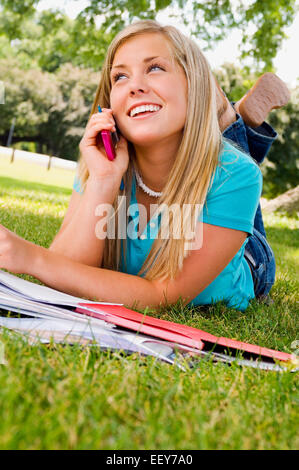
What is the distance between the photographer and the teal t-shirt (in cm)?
228

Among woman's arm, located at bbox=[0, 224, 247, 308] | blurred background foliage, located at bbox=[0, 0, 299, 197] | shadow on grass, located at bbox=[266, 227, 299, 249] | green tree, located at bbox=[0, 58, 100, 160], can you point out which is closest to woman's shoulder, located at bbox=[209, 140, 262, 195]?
woman's arm, located at bbox=[0, 224, 247, 308]

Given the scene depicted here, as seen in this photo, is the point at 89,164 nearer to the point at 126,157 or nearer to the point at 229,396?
the point at 126,157

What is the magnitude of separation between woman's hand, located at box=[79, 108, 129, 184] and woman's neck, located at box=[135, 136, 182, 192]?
0.13 meters

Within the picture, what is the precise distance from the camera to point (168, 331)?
1.71 metres

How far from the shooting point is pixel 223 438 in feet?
3.42

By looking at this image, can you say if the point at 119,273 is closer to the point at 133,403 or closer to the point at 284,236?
the point at 133,403

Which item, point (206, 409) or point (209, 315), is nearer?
point (206, 409)

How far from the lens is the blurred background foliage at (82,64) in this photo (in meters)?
10.3

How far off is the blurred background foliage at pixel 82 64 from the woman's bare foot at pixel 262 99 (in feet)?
23.0

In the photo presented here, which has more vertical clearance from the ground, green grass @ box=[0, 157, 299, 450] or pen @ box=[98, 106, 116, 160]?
pen @ box=[98, 106, 116, 160]

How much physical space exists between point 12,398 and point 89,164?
153 cm

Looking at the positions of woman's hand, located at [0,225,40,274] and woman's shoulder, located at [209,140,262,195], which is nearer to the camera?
woman's hand, located at [0,225,40,274]

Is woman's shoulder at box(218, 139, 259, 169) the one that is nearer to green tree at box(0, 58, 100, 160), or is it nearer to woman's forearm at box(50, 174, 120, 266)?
woman's forearm at box(50, 174, 120, 266)

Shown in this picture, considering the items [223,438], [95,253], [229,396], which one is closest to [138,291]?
[95,253]
